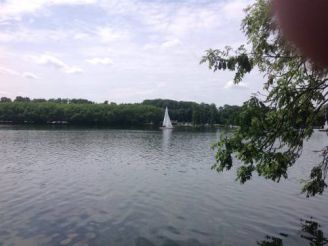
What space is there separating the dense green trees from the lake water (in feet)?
23.1

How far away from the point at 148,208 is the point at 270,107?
557 inches

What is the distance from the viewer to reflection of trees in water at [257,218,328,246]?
19.9 m

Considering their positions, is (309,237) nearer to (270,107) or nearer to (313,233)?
(313,233)

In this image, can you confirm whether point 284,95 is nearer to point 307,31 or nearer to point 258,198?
point 307,31

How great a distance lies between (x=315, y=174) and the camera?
1592 centimetres

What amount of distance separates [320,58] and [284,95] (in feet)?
9.97

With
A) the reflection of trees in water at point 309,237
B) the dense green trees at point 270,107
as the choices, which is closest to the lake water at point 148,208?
the reflection of trees in water at point 309,237

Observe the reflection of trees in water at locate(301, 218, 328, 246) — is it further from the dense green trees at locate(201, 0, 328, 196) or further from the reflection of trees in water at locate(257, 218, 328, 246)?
the dense green trees at locate(201, 0, 328, 196)

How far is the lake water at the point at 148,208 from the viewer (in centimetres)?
2023

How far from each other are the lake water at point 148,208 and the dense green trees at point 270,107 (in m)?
7.03

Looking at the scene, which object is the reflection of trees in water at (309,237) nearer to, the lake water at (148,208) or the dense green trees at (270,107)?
the lake water at (148,208)

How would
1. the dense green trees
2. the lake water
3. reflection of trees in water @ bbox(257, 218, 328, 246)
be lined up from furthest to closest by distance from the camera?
the lake water < reflection of trees in water @ bbox(257, 218, 328, 246) < the dense green trees

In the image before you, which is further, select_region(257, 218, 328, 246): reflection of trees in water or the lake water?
the lake water

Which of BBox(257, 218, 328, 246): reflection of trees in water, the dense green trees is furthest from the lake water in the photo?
the dense green trees
